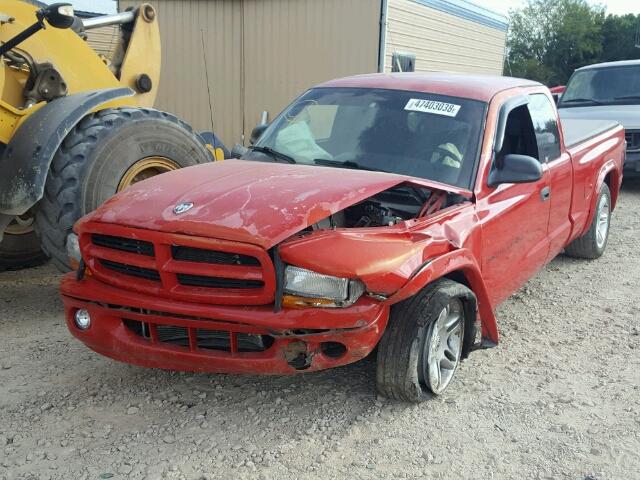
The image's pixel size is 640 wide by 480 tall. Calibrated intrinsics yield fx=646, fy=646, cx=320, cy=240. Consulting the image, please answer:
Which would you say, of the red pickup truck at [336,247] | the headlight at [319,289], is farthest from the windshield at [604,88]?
the headlight at [319,289]

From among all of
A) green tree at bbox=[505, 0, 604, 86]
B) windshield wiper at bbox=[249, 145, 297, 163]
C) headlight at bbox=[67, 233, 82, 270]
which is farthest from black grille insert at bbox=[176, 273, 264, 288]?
green tree at bbox=[505, 0, 604, 86]

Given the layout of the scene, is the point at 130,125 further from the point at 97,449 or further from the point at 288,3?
the point at 288,3

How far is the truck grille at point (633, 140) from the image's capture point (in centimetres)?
982

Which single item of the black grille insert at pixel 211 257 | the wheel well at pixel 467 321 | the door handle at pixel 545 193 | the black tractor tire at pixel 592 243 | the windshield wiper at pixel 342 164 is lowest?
the black tractor tire at pixel 592 243

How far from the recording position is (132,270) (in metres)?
3.22

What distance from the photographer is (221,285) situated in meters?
3.02

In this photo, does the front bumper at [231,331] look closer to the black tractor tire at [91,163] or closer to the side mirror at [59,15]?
the black tractor tire at [91,163]

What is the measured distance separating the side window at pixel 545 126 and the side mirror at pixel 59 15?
3.21m

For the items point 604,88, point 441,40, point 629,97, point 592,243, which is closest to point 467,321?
point 592,243

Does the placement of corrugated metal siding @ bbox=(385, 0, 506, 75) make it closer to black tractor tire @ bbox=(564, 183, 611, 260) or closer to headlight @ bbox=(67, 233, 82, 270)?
Answer: black tractor tire @ bbox=(564, 183, 611, 260)

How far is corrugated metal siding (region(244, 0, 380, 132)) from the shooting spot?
11180 millimetres

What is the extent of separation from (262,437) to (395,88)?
2.46 metres

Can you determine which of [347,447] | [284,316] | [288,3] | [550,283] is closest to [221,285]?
[284,316]

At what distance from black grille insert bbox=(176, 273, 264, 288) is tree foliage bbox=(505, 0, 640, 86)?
126ft
